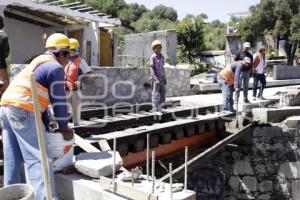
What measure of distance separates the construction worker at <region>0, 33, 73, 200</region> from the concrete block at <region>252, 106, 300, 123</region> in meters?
5.83

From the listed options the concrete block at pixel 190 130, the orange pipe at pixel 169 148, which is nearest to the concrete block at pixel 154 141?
the orange pipe at pixel 169 148

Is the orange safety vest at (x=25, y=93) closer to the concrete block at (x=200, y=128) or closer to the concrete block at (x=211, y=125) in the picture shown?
the concrete block at (x=200, y=128)

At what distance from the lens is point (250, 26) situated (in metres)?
32.1

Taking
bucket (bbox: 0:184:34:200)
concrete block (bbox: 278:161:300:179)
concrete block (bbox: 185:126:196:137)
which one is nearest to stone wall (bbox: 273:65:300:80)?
concrete block (bbox: 278:161:300:179)

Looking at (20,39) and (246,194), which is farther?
(20,39)

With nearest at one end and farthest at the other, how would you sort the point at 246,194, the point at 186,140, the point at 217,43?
1. the point at 186,140
2. the point at 246,194
3. the point at 217,43

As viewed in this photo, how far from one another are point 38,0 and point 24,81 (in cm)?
966

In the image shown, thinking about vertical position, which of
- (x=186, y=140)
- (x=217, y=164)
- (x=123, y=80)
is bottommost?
(x=217, y=164)

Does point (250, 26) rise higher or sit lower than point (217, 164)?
higher

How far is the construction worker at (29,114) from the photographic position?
388 centimetres

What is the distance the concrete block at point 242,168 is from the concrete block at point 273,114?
1.11 m

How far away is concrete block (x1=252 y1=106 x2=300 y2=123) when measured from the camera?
29.2 ft

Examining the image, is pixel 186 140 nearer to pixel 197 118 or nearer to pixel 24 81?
pixel 197 118

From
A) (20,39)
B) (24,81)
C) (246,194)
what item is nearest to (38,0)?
(20,39)
